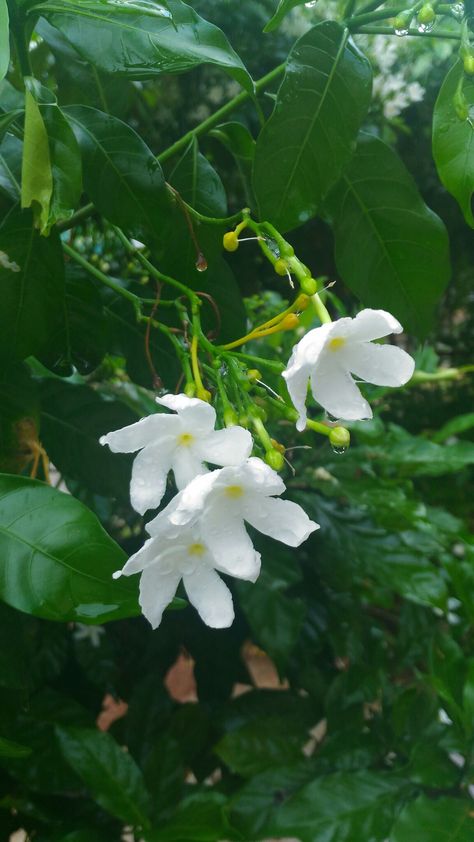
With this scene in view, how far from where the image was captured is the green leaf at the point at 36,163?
1.24 ft

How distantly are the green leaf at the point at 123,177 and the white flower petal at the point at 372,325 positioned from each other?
19 centimetres

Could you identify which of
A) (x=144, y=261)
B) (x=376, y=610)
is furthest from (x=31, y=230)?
(x=376, y=610)

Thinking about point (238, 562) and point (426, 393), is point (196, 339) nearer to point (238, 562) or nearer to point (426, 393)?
point (238, 562)

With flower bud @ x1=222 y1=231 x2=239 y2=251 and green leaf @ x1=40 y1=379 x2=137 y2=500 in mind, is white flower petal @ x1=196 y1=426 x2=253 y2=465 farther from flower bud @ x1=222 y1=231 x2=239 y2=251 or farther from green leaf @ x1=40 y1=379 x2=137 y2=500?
green leaf @ x1=40 y1=379 x2=137 y2=500

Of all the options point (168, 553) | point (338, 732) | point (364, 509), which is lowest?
point (338, 732)

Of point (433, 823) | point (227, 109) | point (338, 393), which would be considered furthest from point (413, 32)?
point (433, 823)

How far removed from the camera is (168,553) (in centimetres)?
37

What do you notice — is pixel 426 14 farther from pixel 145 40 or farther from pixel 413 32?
pixel 145 40

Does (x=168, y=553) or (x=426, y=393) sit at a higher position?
(x=168, y=553)

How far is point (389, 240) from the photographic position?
1.65 feet

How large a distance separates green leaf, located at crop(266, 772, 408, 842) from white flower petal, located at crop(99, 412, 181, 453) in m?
0.45

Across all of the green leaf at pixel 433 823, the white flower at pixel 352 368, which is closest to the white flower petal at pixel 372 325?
the white flower at pixel 352 368

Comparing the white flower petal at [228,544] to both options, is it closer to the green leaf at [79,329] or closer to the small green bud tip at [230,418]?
the small green bud tip at [230,418]

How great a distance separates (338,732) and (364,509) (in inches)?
10.3
